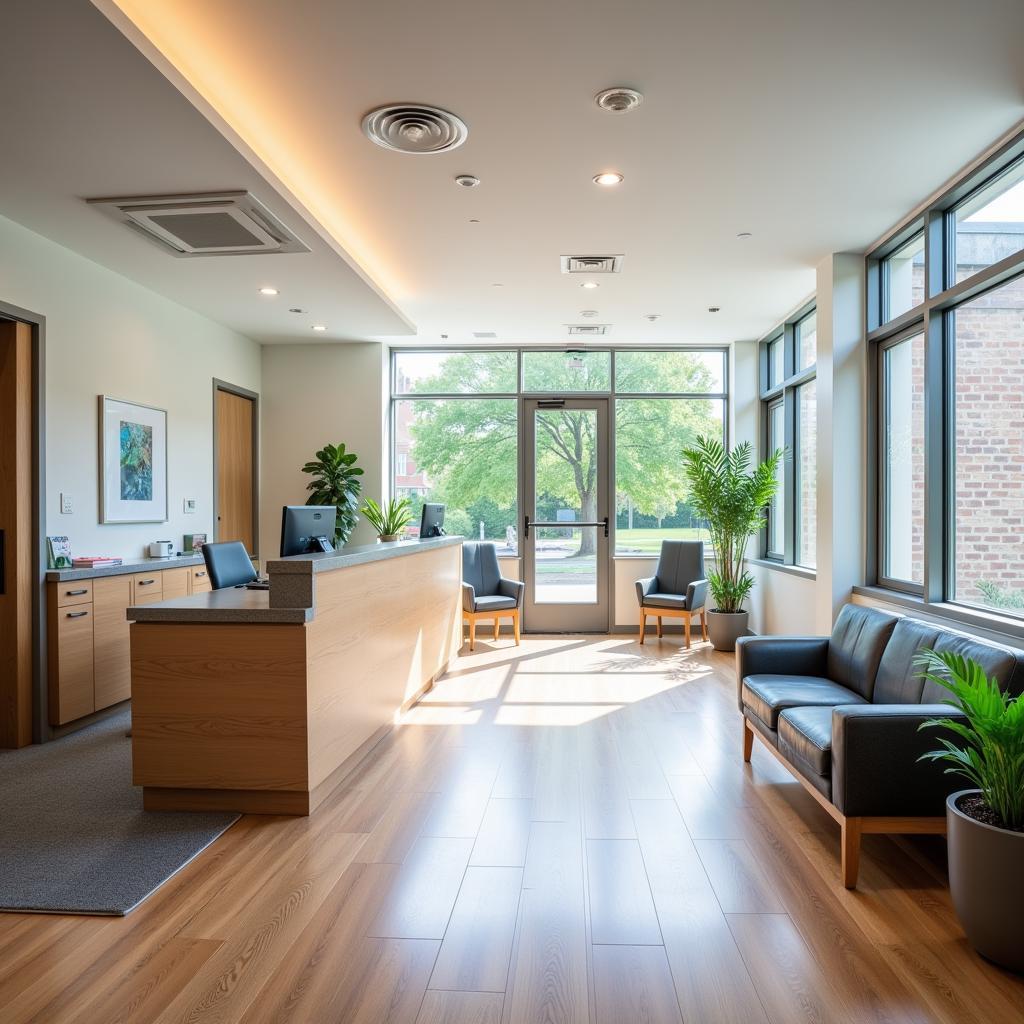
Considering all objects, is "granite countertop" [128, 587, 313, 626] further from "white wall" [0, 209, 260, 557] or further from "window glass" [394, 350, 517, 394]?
"window glass" [394, 350, 517, 394]

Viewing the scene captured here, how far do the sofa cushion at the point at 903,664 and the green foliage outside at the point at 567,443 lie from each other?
15.0ft

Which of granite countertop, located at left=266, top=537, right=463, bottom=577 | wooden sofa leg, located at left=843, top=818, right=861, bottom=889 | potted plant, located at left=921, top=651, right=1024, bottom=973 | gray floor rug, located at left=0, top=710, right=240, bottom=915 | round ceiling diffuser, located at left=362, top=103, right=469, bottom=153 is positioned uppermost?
round ceiling diffuser, located at left=362, top=103, right=469, bottom=153

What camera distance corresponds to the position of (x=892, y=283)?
15.6 feet

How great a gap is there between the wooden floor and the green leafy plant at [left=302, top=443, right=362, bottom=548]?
11.7 ft

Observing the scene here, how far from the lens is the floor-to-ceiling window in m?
3.49

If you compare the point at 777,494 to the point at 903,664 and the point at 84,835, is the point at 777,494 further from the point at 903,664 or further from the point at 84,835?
the point at 84,835

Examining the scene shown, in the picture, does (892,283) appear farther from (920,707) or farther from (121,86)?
(121,86)

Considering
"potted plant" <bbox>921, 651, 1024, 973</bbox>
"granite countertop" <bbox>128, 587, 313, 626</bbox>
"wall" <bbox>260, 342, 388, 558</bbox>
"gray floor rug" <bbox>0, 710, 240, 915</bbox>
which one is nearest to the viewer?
"potted plant" <bbox>921, 651, 1024, 973</bbox>

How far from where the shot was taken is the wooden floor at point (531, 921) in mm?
1908

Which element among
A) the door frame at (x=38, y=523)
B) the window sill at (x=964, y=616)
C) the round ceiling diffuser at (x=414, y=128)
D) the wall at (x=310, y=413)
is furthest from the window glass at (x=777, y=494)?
the door frame at (x=38, y=523)

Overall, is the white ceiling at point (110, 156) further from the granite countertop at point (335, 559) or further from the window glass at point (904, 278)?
→ the window glass at point (904, 278)

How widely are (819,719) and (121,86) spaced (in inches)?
136

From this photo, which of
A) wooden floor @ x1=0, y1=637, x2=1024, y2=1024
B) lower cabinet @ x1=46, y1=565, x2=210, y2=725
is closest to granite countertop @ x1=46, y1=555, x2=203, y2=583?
lower cabinet @ x1=46, y1=565, x2=210, y2=725

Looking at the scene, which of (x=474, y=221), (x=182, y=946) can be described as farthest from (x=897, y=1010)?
(x=474, y=221)
